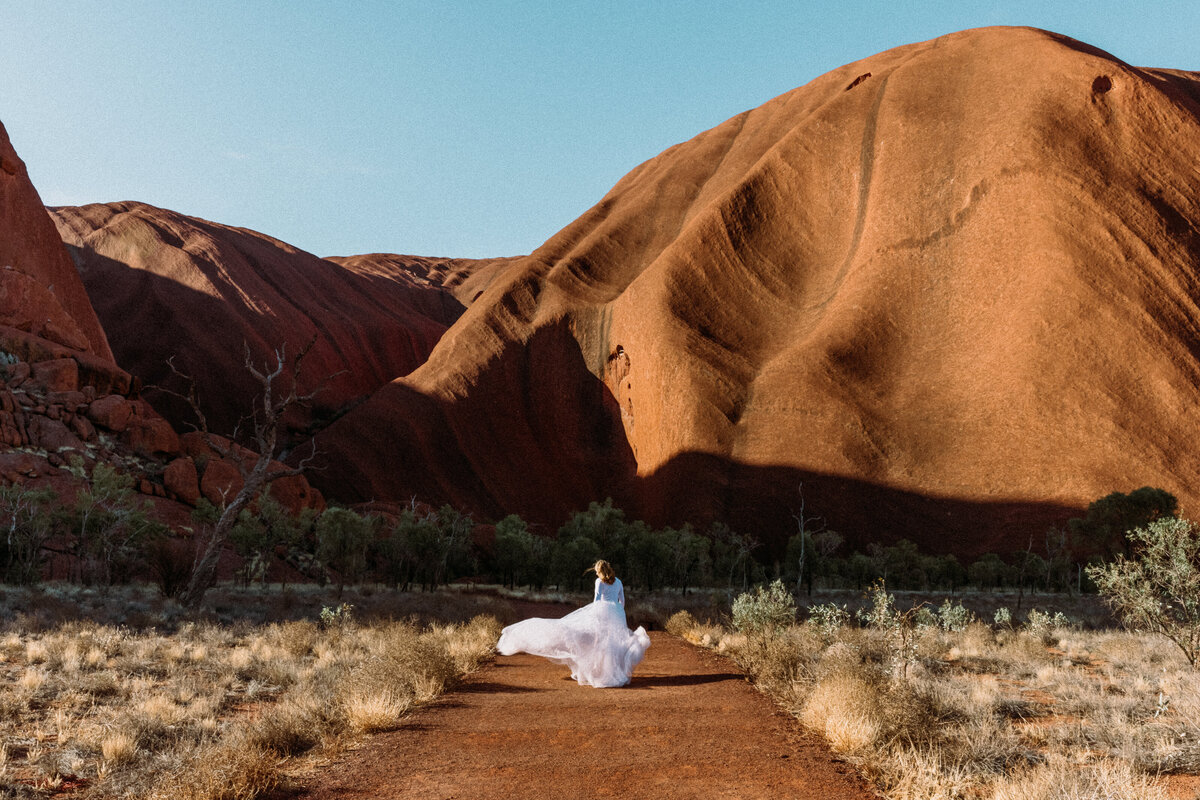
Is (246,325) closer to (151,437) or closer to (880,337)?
(151,437)

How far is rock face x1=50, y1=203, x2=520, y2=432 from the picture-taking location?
81.4 metres

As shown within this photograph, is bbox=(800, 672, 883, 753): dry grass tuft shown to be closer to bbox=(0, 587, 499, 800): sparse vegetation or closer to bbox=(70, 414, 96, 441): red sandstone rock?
bbox=(0, 587, 499, 800): sparse vegetation

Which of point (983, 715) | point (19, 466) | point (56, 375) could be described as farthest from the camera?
point (56, 375)

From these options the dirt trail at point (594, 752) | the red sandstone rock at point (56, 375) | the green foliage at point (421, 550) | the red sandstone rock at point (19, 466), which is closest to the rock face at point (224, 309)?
the red sandstone rock at point (56, 375)

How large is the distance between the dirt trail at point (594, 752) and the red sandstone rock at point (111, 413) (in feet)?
154

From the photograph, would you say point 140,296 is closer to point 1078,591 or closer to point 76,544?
point 76,544

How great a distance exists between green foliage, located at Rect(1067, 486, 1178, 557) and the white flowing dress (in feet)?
129

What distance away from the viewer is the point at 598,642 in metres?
10.4

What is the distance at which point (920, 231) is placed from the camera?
209 ft

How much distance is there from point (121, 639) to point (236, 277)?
93328 mm

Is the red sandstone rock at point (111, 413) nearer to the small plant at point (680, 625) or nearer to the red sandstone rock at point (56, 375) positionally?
the red sandstone rock at point (56, 375)

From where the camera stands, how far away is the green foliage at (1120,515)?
4012 cm

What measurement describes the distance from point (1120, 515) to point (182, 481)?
53.3 m

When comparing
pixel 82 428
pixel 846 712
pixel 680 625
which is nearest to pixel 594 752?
pixel 846 712
